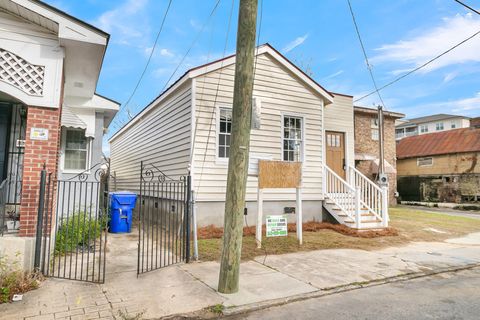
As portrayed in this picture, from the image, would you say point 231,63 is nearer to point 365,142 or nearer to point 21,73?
point 21,73

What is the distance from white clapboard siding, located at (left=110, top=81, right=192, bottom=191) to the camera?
964cm

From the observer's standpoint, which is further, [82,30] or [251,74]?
[82,30]

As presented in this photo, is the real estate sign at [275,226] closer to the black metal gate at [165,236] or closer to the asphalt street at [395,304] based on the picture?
the black metal gate at [165,236]

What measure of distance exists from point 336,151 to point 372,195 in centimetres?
239

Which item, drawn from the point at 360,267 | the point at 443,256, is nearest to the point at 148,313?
the point at 360,267

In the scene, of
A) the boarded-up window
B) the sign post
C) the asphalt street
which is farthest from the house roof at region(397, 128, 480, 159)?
the asphalt street

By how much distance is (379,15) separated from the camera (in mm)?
10984

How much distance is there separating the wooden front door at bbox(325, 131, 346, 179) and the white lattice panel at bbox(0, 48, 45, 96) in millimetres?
9553

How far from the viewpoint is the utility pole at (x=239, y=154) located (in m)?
4.50

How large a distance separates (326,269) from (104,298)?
150 inches

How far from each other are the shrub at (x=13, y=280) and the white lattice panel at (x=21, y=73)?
8.94ft

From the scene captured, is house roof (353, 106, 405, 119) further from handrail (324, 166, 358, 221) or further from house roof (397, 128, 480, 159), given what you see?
handrail (324, 166, 358, 221)

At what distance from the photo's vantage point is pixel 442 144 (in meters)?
28.6

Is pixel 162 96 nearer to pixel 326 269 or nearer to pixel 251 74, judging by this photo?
pixel 251 74
